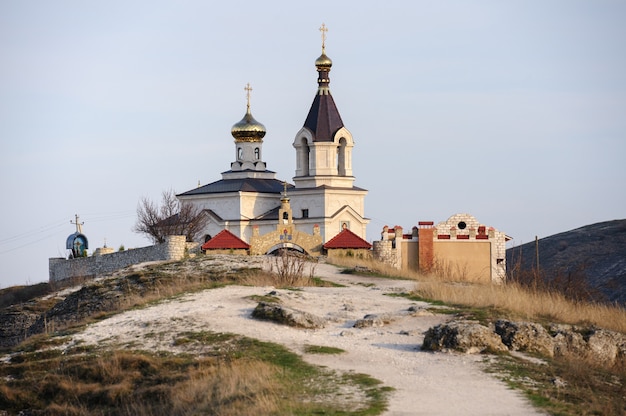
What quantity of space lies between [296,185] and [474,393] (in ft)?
159

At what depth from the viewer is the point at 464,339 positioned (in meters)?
16.9

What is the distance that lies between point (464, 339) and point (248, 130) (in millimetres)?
50783

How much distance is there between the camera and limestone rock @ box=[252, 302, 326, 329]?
1922 cm

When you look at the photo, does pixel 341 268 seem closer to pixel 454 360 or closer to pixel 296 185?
pixel 454 360

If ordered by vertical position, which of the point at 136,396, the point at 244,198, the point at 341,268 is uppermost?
the point at 244,198

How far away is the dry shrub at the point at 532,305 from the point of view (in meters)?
20.6

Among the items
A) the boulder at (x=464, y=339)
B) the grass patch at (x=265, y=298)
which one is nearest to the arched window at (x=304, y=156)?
the grass patch at (x=265, y=298)

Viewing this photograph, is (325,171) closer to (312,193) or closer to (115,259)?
(312,193)

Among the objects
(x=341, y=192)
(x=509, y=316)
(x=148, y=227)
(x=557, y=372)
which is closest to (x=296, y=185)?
(x=341, y=192)

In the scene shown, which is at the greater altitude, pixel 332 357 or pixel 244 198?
pixel 244 198

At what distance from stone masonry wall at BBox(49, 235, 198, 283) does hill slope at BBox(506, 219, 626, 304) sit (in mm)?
13735

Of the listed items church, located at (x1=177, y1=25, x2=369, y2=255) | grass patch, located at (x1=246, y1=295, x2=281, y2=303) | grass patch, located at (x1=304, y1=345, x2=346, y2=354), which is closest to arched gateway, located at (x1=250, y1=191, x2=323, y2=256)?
church, located at (x1=177, y1=25, x2=369, y2=255)

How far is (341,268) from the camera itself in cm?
3403

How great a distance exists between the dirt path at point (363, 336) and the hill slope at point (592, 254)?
963 inches
